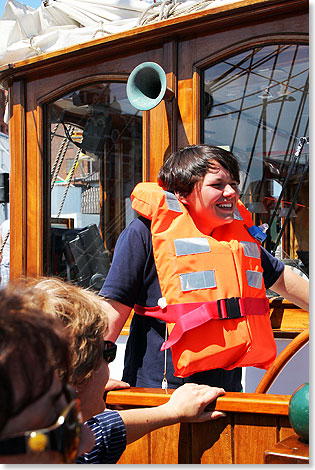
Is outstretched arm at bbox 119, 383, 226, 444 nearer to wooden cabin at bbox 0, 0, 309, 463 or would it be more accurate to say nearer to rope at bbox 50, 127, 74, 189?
wooden cabin at bbox 0, 0, 309, 463

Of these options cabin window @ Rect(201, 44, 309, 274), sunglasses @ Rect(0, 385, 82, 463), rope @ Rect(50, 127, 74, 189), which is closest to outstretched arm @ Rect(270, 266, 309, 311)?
cabin window @ Rect(201, 44, 309, 274)

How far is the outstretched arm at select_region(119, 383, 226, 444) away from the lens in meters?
1.61

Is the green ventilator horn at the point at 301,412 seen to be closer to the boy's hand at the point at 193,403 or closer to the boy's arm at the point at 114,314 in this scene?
the boy's hand at the point at 193,403

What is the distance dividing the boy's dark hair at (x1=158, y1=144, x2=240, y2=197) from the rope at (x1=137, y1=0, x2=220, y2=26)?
1189mm

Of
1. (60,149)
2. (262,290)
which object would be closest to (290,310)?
(262,290)

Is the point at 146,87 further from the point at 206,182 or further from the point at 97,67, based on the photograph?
the point at 206,182

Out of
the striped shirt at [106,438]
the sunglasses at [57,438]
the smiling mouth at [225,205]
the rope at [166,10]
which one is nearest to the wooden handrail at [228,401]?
the striped shirt at [106,438]

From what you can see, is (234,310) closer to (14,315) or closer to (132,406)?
(132,406)

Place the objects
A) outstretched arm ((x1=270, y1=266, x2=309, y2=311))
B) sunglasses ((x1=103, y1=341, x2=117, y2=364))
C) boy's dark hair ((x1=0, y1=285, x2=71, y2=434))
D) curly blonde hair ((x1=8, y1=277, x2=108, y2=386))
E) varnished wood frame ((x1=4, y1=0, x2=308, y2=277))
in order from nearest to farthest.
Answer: boy's dark hair ((x1=0, y1=285, x2=71, y2=434)) < curly blonde hair ((x1=8, y1=277, x2=108, y2=386)) < sunglasses ((x1=103, y1=341, x2=117, y2=364)) < outstretched arm ((x1=270, y1=266, x2=309, y2=311)) < varnished wood frame ((x1=4, y1=0, x2=308, y2=277))

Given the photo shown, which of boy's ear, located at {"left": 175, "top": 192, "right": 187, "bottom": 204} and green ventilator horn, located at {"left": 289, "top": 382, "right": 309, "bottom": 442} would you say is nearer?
green ventilator horn, located at {"left": 289, "top": 382, "right": 309, "bottom": 442}

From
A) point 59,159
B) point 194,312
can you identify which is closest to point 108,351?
point 194,312

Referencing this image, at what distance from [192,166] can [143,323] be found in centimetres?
65

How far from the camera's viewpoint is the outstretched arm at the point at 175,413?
1.61 meters

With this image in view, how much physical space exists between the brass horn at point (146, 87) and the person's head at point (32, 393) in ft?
7.25
